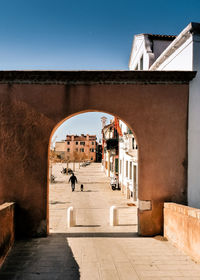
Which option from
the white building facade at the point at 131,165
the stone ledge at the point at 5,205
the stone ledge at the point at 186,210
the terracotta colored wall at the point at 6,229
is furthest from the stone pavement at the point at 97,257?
the white building facade at the point at 131,165

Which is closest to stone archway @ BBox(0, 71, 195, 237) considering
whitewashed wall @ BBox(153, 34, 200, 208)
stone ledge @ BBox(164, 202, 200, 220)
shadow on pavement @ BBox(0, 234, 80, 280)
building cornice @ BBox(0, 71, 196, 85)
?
building cornice @ BBox(0, 71, 196, 85)

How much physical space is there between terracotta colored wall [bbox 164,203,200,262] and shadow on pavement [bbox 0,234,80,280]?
3.05 metres

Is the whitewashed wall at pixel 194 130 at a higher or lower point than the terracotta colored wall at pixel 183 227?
higher

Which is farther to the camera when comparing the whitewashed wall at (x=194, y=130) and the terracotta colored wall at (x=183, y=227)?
the whitewashed wall at (x=194, y=130)

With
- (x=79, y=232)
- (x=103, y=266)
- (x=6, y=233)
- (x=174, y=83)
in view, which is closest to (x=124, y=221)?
(x=79, y=232)

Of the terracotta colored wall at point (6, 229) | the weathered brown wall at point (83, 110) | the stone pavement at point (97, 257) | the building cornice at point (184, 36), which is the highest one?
Result: the building cornice at point (184, 36)

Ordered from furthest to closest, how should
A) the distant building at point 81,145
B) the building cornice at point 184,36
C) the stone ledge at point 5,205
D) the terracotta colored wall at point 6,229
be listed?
the distant building at point 81,145 → the building cornice at point 184,36 → the stone ledge at point 5,205 → the terracotta colored wall at point 6,229

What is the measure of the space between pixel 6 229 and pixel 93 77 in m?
5.59

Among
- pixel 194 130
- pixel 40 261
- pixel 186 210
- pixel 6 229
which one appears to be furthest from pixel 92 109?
pixel 40 261

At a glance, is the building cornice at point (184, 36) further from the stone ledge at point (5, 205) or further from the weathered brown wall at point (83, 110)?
the stone ledge at point (5, 205)

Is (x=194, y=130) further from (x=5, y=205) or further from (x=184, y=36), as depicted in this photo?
(x=5, y=205)

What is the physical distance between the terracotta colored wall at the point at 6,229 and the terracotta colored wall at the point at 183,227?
4.97 meters

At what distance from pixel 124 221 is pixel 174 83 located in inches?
246

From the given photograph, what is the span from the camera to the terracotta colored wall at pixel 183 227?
19.1ft
